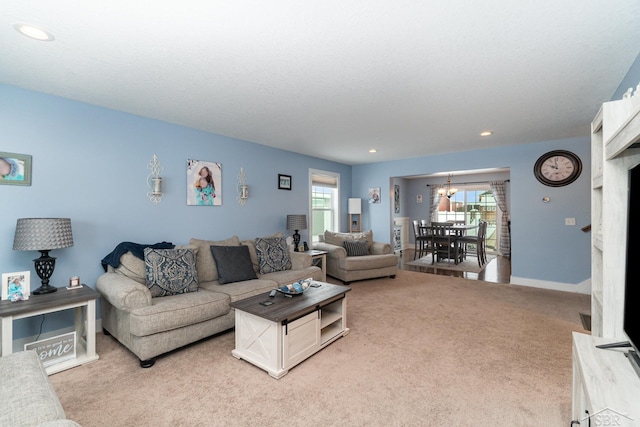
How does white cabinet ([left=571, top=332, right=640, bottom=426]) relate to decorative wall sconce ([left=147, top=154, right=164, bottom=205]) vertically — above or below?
below

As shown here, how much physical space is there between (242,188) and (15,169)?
2.39 meters

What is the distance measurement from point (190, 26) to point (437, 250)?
21.8 ft

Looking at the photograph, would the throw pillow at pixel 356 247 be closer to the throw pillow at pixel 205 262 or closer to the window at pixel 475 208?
the throw pillow at pixel 205 262

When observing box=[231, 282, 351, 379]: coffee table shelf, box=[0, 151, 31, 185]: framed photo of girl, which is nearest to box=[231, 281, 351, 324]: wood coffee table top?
box=[231, 282, 351, 379]: coffee table shelf

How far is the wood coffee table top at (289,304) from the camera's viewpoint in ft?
7.29

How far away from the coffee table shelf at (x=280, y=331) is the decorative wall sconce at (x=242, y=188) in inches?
81.5

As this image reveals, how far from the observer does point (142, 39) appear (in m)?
1.83

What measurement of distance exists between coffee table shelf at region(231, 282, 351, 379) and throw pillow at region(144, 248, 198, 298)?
0.77m

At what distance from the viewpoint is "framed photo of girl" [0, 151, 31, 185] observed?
2.48 metres

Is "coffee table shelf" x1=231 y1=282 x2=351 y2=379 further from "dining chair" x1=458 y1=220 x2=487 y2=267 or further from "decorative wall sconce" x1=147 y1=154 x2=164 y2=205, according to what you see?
"dining chair" x1=458 y1=220 x2=487 y2=267

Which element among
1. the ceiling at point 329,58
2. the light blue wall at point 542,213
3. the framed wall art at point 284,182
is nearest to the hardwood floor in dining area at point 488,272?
the light blue wall at point 542,213

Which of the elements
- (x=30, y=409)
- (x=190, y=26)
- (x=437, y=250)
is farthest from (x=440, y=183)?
(x=30, y=409)

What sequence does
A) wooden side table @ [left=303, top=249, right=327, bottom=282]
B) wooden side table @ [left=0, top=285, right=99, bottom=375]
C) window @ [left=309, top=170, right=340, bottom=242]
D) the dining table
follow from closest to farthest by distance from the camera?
wooden side table @ [left=0, top=285, right=99, bottom=375] → wooden side table @ [left=303, top=249, right=327, bottom=282] → window @ [left=309, top=170, right=340, bottom=242] → the dining table

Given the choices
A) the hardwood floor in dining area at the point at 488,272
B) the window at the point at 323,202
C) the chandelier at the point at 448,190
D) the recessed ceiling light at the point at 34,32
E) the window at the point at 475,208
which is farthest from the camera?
the window at the point at 475,208
